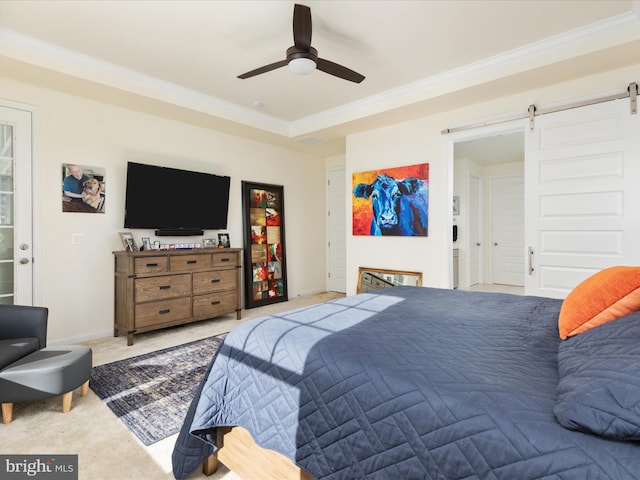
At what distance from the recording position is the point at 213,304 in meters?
4.42

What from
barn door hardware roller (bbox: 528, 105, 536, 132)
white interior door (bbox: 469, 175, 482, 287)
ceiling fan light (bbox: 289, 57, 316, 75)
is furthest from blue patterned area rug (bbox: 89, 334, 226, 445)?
white interior door (bbox: 469, 175, 482, 287)

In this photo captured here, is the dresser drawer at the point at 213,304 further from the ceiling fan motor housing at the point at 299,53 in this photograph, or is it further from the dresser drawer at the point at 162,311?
the ceiling fan motor housing at the point at 299,53

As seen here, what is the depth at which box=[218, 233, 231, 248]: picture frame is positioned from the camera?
492 cm

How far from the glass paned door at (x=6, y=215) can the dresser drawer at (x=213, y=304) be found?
173 cm

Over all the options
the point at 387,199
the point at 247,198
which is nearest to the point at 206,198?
the point at 247,198

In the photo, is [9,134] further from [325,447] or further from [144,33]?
[325,447]

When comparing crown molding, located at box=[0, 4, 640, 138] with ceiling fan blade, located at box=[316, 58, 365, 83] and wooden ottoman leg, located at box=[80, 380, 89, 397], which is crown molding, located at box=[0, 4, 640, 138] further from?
wooden ottoman leg, located at box=[80, 380, 89, 397]

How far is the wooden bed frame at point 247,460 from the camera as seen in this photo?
134 centimetres

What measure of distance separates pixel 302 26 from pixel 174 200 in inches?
106

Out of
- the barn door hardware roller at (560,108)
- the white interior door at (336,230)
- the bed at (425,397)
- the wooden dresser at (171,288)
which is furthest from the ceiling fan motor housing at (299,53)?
the white interior door at (336,230)

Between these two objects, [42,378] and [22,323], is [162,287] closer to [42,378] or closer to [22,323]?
[22,323]

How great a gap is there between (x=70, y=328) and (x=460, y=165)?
6.62 metres

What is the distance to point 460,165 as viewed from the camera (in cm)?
681

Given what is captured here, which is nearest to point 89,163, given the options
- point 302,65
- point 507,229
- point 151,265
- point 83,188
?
point 83,188
